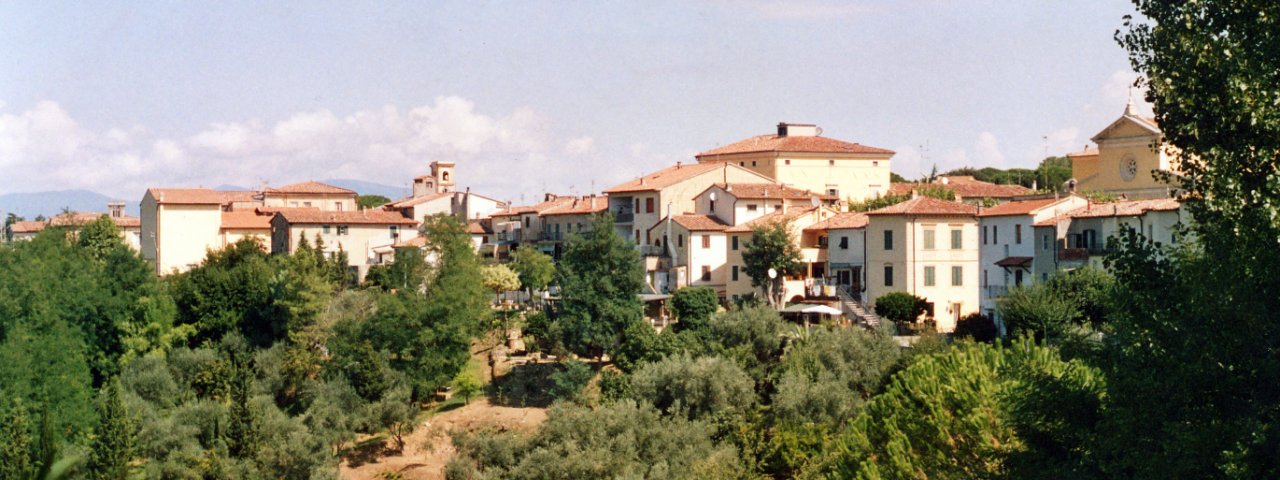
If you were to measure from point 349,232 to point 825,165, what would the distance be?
1068 inches

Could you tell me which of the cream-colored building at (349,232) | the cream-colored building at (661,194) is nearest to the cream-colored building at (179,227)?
the cream-colored building at (349,232)

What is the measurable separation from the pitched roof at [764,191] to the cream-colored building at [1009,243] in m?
11.4

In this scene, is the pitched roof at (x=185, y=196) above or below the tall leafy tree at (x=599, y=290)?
above

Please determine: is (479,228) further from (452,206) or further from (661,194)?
(661,194)

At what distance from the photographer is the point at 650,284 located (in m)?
58.8

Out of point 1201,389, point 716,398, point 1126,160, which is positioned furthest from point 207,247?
point 1201,389

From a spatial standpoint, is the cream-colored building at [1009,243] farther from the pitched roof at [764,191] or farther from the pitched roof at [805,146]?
the pitched roof at [805,146]

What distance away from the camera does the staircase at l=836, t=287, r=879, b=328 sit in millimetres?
50750

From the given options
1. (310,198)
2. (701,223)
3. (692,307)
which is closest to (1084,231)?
(692,307)

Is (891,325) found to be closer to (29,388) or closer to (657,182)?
(657,182)

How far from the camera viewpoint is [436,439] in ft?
152

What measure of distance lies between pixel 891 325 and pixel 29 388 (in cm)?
2847

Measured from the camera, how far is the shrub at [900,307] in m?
49.7

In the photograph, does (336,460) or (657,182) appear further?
(657,182)
